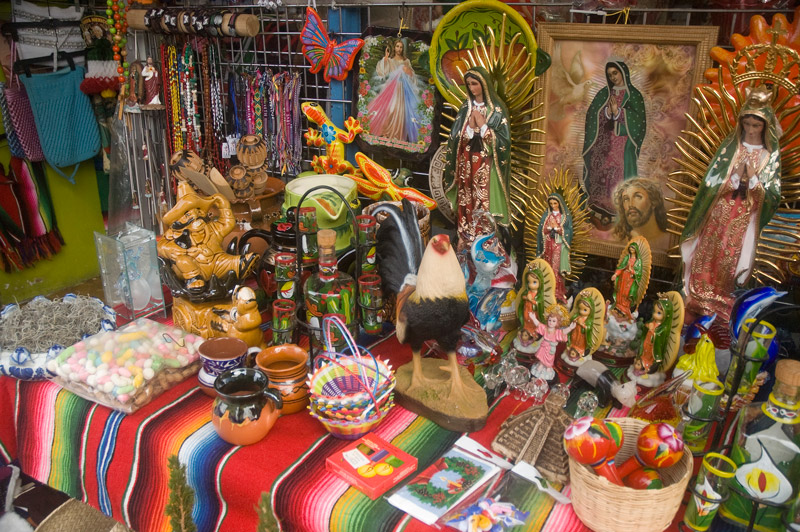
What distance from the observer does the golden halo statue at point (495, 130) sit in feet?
6.11

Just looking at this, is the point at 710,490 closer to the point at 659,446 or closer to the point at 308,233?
the point at 659,446

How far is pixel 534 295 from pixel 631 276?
268mm

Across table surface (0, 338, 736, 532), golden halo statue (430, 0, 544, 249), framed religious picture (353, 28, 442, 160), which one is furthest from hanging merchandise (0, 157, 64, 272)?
golden halo statue (430, 0, 544, 249)

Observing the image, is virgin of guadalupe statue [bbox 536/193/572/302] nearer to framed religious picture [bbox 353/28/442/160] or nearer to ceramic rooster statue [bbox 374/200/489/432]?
ceramic rooster statue [bbox 374/200/489/432]

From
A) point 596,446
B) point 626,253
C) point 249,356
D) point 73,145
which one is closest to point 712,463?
point 596,446

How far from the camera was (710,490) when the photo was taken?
123 centimetres

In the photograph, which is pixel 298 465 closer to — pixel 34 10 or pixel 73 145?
pixel 73 145

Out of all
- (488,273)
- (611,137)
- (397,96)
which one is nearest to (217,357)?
(488,273)

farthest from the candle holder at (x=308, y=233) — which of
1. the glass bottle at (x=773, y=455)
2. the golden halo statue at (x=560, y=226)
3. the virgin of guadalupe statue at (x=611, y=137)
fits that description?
the glass bottle at (x=773, y=455)

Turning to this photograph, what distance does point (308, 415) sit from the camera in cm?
173

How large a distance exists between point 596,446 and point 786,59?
1.11 m

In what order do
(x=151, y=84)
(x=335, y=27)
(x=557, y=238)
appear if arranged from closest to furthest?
1. (x=557, y=238)
2. (x=335, y=27)
3. (x=151, y=84)

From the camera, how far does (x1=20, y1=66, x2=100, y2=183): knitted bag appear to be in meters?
3.36


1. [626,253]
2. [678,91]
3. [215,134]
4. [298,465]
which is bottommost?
[298,465]
